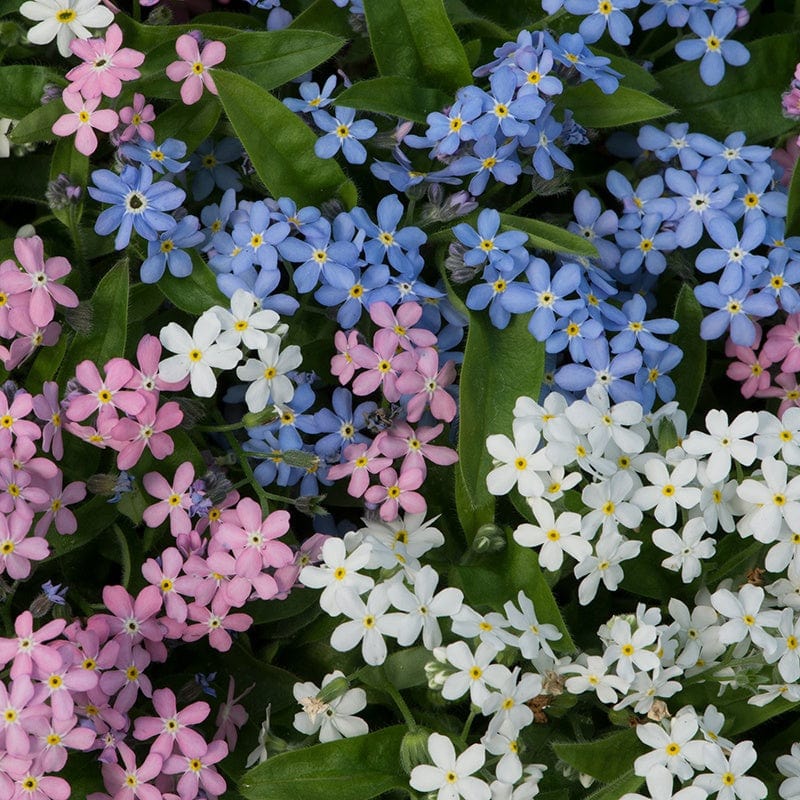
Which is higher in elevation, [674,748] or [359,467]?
[359,467]

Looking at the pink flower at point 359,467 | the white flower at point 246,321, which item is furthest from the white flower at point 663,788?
the white flower at point 246,321

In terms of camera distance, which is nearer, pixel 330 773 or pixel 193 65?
pixel 330 773

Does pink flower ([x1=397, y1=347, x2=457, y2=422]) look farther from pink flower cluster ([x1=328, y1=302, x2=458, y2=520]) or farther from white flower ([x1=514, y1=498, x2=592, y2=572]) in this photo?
white flower ([x1=514, y1=498, x2=592, y2=572])

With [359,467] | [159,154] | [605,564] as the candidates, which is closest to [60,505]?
[359,467]

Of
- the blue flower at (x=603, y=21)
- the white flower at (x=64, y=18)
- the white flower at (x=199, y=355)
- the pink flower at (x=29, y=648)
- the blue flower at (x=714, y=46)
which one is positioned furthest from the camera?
the blue flower at (x=714, y=46)

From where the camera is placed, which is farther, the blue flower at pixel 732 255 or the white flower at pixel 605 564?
the blue flower at pixel 732 255

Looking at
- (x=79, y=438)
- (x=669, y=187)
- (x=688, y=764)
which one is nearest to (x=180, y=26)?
(x=79, y=438)

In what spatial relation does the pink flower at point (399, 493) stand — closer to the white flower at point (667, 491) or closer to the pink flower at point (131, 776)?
the white flower at point (667, 491)

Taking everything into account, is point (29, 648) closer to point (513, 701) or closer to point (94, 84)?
point (513, 701)
